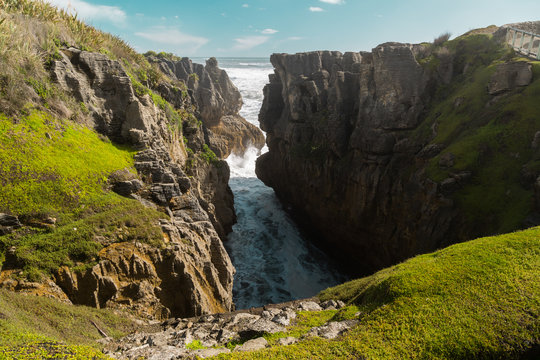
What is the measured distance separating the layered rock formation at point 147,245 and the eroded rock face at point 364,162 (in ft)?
43.6

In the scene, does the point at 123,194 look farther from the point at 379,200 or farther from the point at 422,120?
the point at 422,120

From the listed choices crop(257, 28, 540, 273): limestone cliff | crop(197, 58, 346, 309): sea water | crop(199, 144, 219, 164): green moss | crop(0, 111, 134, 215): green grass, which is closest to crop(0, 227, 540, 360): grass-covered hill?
crop(0, 111, 134, 215): green grass

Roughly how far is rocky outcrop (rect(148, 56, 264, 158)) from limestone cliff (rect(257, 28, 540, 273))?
54.7 feet

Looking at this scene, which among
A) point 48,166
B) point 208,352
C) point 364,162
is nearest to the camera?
point 208,352

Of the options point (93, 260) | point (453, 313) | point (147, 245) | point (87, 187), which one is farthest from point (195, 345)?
point (87, 187)

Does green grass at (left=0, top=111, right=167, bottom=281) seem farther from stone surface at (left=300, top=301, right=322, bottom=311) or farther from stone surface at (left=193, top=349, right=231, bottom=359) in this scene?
stone surface at (left=300, top=301, right=322, bottom=311)

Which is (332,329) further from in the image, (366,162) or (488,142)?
(366,162)

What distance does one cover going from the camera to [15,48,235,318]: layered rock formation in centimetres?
1023

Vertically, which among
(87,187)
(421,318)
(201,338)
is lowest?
(201,338)

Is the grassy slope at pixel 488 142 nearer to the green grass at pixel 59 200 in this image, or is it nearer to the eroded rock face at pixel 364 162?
the eroded rock face at pixel 364 162

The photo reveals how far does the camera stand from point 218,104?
52062 mm

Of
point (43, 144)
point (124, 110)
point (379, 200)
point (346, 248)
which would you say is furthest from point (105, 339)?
point (346, 248)

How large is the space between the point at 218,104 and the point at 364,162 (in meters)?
32.9

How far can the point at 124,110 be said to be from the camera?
16.1 metres
